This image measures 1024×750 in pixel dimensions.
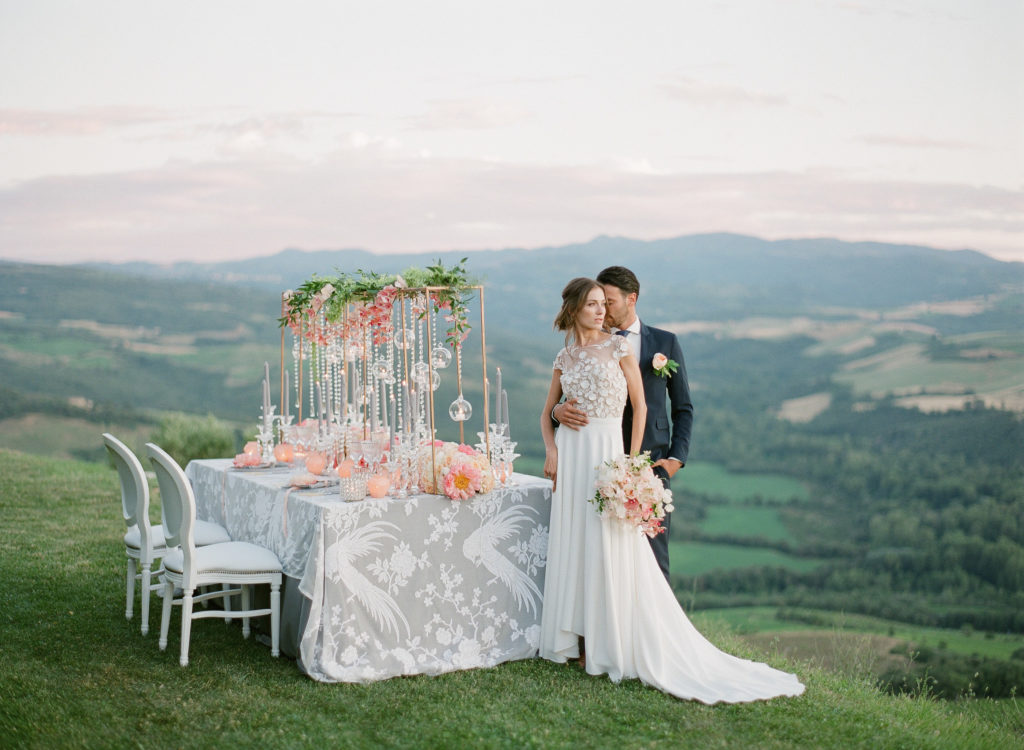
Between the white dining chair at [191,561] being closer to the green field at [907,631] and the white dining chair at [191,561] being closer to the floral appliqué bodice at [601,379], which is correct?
the floral appliqué bodice at [601,379]

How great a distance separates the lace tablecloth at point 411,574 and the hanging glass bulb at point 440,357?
2.20 feet

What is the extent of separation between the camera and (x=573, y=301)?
453 cm

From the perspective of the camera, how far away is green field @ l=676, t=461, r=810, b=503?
103 feet

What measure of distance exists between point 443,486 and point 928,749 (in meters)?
2.41

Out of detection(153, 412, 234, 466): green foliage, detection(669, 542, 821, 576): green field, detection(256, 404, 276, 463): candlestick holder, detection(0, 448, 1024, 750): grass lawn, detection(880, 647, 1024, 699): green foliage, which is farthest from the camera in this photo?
detection(669, 542, 821, 576): green field

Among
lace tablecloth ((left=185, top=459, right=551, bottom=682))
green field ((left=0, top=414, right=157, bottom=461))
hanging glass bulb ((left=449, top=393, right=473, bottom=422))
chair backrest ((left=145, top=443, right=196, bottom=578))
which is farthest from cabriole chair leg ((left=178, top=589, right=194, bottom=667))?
green field ((left=0, top=414, right=157, bottom=461))

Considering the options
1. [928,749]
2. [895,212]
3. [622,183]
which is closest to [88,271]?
[622,183]

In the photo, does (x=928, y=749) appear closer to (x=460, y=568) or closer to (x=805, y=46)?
(x=460, y=568)

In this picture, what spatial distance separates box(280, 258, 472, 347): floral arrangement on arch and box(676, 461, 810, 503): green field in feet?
86.8

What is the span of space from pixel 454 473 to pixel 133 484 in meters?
2.08

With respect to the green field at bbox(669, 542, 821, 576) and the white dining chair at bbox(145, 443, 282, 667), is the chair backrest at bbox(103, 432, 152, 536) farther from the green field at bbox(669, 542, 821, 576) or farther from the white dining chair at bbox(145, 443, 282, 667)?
the green field at bbox(669, 542, 821, 576)

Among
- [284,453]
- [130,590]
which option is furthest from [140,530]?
[284,453]

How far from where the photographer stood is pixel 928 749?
3988mm

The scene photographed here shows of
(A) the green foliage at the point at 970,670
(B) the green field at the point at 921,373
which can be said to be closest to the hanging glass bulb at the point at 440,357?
(A) the green foliage at the point at 970,670
